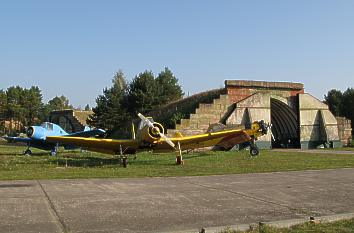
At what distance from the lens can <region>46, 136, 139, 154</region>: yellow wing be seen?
18.7 metres

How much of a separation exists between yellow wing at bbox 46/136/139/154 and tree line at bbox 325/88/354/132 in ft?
173

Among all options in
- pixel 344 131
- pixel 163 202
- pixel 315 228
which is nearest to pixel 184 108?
pixel 344 131

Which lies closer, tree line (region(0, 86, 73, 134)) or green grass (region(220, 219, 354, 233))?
green grass (region(220, 219, 354, 233))

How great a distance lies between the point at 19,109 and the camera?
9381 centimetres

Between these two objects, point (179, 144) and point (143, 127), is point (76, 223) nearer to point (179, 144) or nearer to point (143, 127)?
point (143, 127)

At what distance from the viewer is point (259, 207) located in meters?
7.79

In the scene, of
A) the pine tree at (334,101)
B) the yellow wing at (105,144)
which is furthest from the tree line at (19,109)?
the yellow wing at (105,144)

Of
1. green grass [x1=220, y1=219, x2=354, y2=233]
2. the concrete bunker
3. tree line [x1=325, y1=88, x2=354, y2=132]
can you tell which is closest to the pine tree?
tree line [x1=325, y1=88, x2=354, y2=132]

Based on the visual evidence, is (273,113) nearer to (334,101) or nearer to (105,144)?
(105,144)

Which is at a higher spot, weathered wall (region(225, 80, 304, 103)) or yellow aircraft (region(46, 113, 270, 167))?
weathered wall (region(225, 80, 304, 103))

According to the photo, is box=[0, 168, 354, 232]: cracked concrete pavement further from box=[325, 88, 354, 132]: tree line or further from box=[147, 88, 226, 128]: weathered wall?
box=[325, 88, 354, 132]: tree line

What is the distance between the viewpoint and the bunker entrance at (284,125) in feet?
127

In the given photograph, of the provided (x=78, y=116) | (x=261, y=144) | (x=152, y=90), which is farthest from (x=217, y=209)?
(x=78, y=116)

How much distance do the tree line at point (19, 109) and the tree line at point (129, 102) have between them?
42.0 metres
